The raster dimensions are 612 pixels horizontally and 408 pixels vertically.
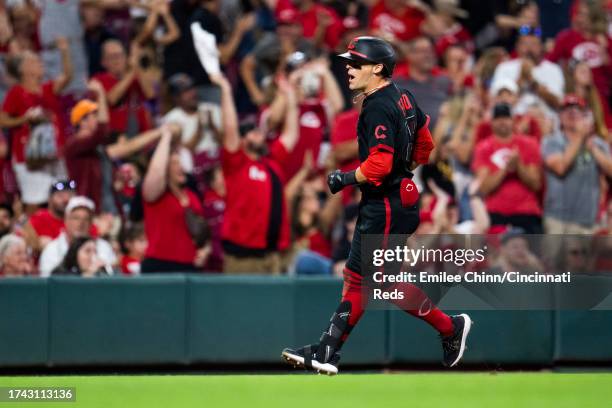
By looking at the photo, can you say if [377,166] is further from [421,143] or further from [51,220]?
[51,220]

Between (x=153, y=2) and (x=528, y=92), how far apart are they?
437 centimetres

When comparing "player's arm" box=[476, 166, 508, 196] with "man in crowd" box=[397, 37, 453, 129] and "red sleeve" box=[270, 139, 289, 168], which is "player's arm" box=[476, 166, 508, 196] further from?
"red sleeve" box=[270, 139, 289, 168]

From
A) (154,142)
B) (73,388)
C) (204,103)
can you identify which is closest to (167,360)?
(73,388)

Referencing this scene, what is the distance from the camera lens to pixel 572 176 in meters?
11.2

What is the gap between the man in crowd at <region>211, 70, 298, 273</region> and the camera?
10414 millimetres

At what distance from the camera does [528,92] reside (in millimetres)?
12734

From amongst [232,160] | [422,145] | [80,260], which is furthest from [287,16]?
[422,145]

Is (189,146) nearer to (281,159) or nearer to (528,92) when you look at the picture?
(281,159)

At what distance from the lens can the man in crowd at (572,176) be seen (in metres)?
11.1

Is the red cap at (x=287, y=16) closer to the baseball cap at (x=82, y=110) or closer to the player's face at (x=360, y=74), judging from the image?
the baseball cap at (x=82, y=110)

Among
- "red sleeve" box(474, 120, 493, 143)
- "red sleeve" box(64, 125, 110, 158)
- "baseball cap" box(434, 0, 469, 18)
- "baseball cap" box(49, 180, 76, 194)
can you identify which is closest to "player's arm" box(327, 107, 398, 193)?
"baseball cap" box(49, 180, 76, 194)

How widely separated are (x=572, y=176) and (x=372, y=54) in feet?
15.9

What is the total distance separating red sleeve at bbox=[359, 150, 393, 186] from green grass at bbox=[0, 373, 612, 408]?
4.89 ft

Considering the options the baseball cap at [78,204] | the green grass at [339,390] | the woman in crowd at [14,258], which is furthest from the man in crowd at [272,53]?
the green grass at [339,390]
